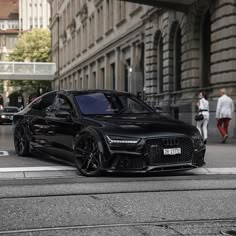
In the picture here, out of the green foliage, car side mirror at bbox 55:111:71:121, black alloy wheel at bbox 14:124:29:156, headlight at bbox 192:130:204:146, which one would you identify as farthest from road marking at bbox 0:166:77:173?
the green foliage

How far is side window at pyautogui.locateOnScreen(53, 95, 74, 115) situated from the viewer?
10.8 meters

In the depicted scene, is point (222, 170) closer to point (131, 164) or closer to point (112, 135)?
point (131, 164)

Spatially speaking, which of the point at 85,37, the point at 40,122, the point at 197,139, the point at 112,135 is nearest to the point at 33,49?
the point at 85,37

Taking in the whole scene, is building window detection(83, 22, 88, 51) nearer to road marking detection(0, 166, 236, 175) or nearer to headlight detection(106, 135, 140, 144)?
road marking detection(0, 166, 236, 175)

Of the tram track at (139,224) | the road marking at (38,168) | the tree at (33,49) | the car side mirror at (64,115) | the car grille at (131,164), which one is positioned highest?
the tree at (33,49)

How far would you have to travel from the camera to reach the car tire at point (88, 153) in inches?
367

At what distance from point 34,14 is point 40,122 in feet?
368

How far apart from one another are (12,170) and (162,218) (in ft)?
15.4

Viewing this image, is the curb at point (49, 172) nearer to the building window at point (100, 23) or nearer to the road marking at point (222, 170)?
the road marking at point (222, 170)

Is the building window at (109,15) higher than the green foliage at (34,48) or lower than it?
lower

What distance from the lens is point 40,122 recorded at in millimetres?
11656

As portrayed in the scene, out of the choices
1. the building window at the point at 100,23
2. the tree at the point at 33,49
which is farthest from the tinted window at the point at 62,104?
the tree at the point at 33,49

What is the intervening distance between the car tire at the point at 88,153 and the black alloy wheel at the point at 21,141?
9.39 feet

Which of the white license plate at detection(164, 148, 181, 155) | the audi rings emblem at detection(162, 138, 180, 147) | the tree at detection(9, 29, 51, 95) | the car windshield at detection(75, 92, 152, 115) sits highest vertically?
the tree at detection(9, 29, 51, 95)
